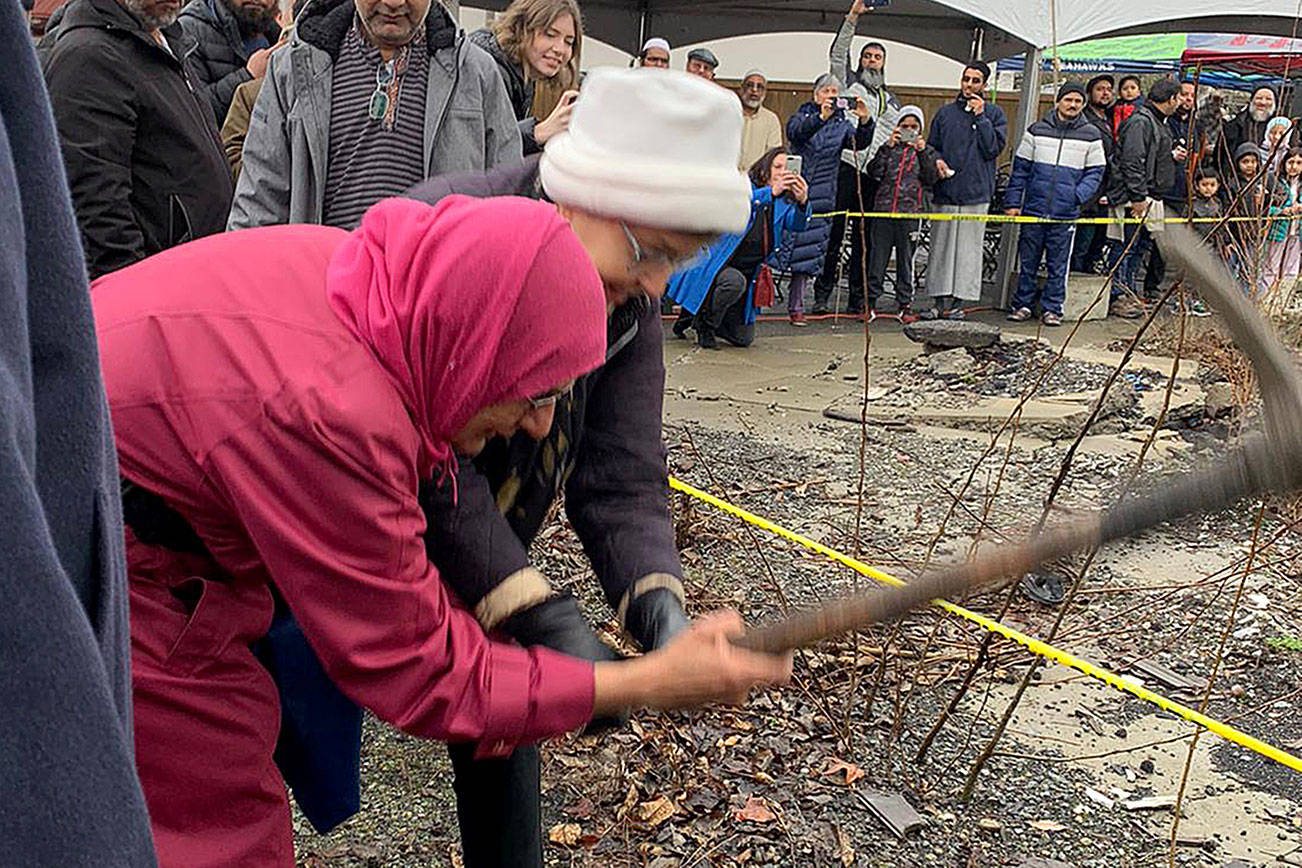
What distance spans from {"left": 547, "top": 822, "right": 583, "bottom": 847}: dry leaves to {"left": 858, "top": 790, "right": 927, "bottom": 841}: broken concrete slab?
29.6 inches

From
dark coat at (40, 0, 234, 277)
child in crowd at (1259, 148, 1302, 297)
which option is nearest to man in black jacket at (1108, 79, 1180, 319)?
child in crowd at (1259, 148, 1302, 297)

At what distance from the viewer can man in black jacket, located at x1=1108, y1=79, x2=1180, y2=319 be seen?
1108 cm

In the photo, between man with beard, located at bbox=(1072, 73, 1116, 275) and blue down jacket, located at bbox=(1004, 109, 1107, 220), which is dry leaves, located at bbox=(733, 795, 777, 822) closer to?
blue down jacket, located at bbox=(1004, 109, 1107, 220)

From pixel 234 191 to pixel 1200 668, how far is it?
3424 millimetres

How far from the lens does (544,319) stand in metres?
1.50

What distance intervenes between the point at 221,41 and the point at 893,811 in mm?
3807

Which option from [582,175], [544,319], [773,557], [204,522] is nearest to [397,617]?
[204,522]

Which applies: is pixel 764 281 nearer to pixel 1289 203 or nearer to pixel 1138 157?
pixel 1138 157

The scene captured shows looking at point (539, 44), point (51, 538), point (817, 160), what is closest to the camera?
point (51, 538)

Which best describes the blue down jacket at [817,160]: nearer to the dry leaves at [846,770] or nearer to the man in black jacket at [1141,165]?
the man in black jacket at [1141,165]

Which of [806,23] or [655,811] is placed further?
[806,23]

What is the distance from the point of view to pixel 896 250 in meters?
10.4

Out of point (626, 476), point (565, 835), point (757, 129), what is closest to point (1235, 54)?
point (757, 129)

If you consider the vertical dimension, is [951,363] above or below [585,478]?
below
